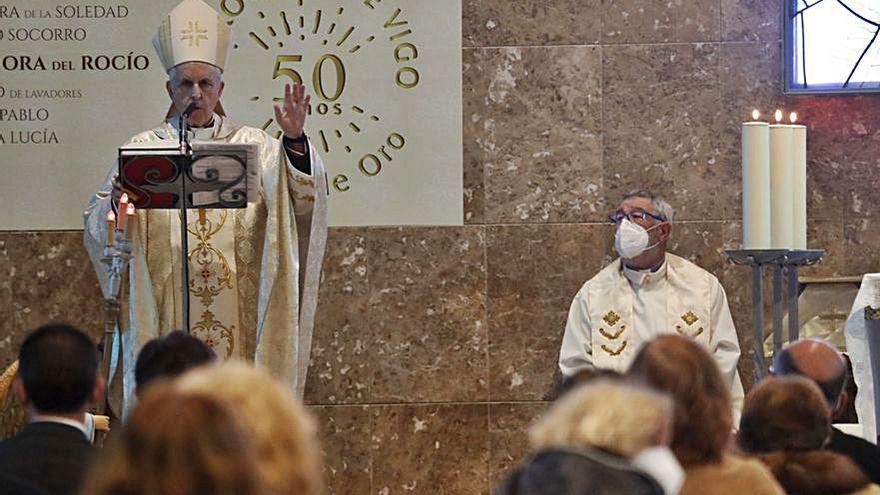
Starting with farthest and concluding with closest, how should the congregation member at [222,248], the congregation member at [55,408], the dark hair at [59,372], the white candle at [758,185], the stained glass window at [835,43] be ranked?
the stained glass window at [835,43] < the congregation member at [222,248] < the white candle at [758,185] < the dark hair at [59,372] < the congregation member at [55,408]

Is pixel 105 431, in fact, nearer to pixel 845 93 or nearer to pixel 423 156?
pixel 423 156

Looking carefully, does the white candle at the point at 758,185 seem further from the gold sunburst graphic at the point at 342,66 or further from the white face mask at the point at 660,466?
the white face mask at the point at 660,466

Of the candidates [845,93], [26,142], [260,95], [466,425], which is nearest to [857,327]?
[845,93]

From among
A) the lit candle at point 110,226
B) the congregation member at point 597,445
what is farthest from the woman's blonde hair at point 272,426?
the lit candle at point 110,226

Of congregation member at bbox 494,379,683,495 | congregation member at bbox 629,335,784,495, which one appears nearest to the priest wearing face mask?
congregation member at bbox 629,335,784,495

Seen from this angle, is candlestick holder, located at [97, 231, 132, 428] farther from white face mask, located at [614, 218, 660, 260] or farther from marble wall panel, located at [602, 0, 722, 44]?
marble wall panel, located at [602, 0, 722, 44]

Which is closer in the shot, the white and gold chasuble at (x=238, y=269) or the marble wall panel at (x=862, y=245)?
the white and gold chasuble at (x=238, y=269)

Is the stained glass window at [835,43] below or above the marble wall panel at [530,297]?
above

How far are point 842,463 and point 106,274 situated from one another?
11.6 ft

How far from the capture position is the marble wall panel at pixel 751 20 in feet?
24.1

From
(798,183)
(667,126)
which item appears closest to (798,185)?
(798,183)

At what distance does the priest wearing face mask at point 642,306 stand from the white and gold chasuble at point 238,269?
4.48 ft

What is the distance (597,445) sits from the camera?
2365 millimetres

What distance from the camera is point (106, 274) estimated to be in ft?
19.7
